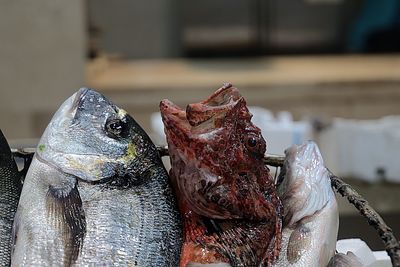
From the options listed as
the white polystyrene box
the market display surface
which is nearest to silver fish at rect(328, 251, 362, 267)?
the market display surface

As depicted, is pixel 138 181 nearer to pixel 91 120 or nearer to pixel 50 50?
pixel 91 120

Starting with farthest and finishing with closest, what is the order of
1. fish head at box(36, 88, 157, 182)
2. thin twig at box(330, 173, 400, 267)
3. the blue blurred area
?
the blue blurred area, fish head at box(36, 88, 157, 182), thin twig at box(330, 173, 400, 267)

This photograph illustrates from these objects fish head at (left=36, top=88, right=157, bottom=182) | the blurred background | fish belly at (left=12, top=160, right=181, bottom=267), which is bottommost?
the blurred background

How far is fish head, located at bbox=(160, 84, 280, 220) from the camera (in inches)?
27.2

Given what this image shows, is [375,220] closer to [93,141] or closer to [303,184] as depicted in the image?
[303,184]

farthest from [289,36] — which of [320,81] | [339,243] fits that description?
[339,243]

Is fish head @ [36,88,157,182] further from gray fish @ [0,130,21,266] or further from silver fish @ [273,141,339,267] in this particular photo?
silver fish @ [273,141,339,267]

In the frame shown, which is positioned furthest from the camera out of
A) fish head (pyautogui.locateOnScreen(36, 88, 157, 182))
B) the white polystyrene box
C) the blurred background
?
the blurred background

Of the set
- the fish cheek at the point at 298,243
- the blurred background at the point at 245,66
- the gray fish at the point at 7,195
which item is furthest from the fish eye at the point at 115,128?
the blurred background at the point at 245,66

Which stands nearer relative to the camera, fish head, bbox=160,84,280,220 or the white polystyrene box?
fish head, bbox=160,84,280,220

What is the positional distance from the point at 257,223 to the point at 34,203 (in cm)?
25

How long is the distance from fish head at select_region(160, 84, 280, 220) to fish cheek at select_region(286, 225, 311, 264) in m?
0.04

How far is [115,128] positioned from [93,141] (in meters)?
0.03

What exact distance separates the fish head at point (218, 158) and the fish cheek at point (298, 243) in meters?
0.04
